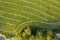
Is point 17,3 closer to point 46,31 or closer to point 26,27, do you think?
point 26,27

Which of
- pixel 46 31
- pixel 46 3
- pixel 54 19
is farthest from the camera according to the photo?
pixel 46 3

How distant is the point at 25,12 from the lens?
349 centimetres

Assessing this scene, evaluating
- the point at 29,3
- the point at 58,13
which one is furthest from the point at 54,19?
the point at 29,3

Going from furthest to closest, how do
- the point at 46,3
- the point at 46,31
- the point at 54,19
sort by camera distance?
the point at 46,3 < the point at 54,19 < the point at 46,31

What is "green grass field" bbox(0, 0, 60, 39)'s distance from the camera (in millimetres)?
3338

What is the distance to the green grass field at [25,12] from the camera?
131 inches

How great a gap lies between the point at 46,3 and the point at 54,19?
0.46 metres

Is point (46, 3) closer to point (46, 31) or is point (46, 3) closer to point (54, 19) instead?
point (54, 19)

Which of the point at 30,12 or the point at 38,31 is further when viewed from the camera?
the point at 30,12

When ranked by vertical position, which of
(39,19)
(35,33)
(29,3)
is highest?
(29,3)

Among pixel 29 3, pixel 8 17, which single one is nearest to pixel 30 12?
pixel 29 3

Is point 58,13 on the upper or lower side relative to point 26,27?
upper

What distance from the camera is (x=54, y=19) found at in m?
3.41

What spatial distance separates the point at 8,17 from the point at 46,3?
0.94m
